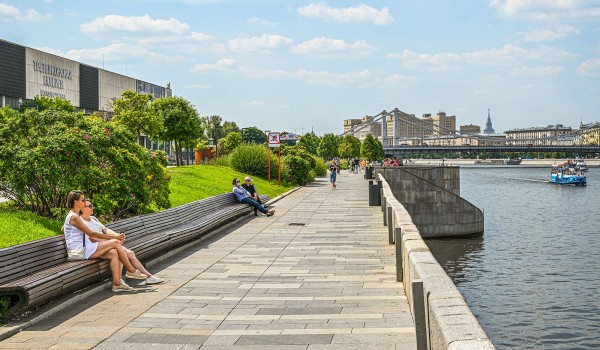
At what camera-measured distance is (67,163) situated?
14062 millimetres

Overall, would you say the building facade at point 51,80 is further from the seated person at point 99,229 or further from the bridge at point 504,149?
the bridge at point 504,149

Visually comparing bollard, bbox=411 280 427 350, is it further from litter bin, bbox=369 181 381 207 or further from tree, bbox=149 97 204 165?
tree, bbox=149 97 204 165

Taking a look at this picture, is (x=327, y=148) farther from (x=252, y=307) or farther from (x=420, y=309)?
(x=420, y=309)

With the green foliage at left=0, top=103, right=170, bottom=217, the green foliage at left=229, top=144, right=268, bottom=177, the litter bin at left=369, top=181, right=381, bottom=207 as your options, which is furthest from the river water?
the green foliage at left=229, top=144, right=268, bottom=177

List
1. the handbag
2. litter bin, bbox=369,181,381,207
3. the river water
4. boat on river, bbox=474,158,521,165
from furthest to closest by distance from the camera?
boat on river, bbox=474,158,521,165, litter bin, bbox=369,181,381,207, the river water, the handbag

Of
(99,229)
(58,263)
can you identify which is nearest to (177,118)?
(99,229)

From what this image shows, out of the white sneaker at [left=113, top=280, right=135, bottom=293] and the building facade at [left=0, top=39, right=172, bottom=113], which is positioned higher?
the building facade at [left=0, top=39, right=172, bottom=113]

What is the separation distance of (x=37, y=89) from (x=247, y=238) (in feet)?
226

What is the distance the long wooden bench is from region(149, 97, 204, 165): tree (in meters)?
39.6

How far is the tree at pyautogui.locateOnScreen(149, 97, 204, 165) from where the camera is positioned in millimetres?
53188

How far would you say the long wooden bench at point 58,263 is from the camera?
24.8 ft

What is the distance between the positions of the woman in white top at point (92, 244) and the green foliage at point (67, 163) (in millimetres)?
4305

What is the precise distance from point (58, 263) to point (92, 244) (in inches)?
19.4

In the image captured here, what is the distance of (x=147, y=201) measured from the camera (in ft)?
51.5
